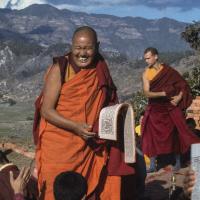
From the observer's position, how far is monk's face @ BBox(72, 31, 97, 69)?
5.00 meters

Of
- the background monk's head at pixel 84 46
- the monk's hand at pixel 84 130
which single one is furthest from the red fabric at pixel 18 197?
the background monk's head at pixel 84 46

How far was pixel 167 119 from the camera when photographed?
863cm

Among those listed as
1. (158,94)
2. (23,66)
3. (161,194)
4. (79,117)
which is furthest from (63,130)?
(23,66)

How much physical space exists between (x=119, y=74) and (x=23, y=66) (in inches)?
900

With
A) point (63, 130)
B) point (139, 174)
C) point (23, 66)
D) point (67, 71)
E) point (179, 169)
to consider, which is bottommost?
point (23, 66)

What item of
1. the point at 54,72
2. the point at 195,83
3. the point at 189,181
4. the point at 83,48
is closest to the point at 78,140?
the point at 54,72

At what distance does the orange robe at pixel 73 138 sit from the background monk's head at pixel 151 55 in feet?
10.4

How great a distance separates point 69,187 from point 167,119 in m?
4.47

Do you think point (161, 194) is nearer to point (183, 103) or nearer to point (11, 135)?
point (183, 103)

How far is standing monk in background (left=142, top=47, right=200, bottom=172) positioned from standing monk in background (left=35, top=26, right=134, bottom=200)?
10.8 feet

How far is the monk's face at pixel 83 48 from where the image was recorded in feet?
16.4

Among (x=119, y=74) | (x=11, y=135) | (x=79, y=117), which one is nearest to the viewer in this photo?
(x=79, y=117)

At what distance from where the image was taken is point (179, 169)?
8531 mm

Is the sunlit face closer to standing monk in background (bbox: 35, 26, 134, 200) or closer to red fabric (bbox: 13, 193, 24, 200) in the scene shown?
standing monk in background (bbox: 35, 26, 134, 200)
